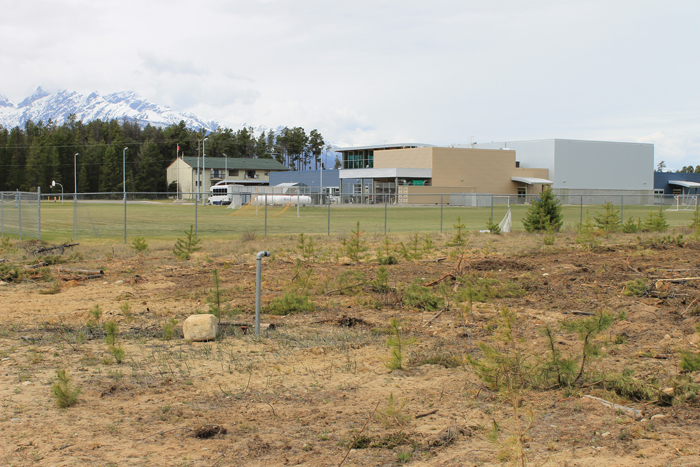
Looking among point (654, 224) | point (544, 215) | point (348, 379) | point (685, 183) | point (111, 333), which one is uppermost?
point (685, 183)

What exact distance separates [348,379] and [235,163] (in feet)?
353

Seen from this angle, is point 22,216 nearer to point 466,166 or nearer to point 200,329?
point 200,329

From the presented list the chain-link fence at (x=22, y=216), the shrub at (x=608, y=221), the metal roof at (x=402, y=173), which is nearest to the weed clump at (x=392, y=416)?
the shrub at (x=608, y=221)

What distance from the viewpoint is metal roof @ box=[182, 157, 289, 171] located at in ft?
Answer: 347

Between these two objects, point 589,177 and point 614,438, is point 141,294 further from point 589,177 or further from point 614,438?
point 589,177

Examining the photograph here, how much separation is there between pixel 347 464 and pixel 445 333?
165 inches

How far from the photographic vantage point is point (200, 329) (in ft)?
25.2

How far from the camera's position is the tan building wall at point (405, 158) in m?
78.0

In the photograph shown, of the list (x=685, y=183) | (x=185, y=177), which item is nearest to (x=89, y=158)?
(x=185, y=177)

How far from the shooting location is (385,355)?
695 centimetres

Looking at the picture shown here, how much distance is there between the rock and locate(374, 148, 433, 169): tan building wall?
71.6 meters

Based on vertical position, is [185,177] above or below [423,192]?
above

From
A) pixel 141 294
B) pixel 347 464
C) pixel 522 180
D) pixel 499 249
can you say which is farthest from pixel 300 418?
pixel 522 180

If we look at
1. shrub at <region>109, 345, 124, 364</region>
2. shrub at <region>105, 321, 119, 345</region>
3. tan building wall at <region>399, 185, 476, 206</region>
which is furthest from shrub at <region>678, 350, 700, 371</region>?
tan building wall at <region>399, 185, 476, 206</region>
